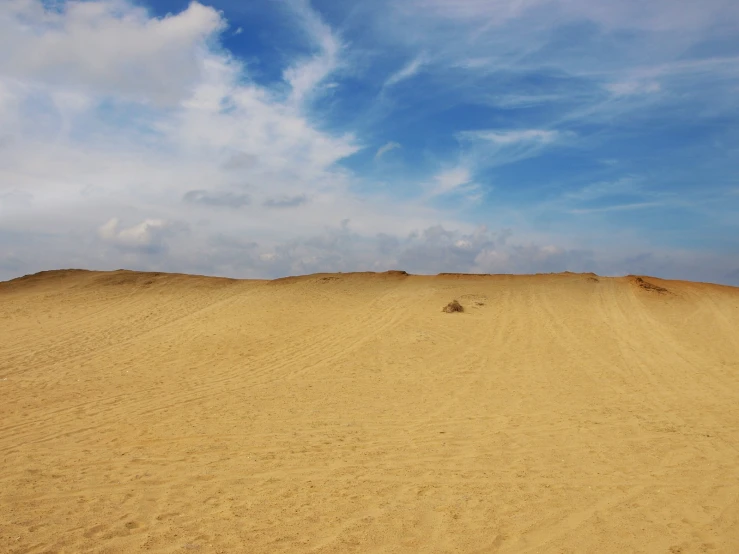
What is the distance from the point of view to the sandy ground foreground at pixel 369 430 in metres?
5.63

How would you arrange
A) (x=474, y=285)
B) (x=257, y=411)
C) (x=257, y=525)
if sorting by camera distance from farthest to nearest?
(x=474, y=285), (x=257, y=411), (x=257, y=525)

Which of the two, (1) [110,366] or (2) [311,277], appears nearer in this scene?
(1) [110,366]

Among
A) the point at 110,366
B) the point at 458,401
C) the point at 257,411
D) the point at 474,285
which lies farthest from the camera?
the point at 474,285

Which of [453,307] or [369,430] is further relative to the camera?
[453,307]

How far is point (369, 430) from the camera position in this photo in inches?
364

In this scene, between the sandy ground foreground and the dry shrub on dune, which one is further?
the dry shrub on dune

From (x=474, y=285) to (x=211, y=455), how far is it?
2084 cm

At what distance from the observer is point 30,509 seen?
598 cm

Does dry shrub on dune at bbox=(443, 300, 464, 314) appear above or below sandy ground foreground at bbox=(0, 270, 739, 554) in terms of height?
above

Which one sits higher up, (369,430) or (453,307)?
(453,307)

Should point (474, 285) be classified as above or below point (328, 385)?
above

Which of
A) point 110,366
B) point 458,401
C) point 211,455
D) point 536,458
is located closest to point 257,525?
point 211,455

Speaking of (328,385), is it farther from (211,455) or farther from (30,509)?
(30,509)

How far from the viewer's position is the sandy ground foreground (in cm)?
563
